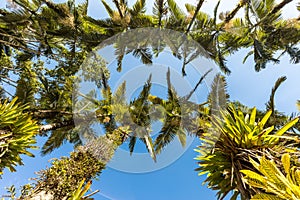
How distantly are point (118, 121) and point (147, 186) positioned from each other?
1.89 m

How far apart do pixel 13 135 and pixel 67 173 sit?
1284mm

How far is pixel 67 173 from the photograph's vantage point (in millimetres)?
3738

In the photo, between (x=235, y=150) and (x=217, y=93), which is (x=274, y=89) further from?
(x=235, y=150)

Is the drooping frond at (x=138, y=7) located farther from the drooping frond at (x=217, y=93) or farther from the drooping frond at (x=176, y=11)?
the drooping frond at (x=217, y=93)

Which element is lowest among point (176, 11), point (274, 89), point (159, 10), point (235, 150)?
point (235, 150)

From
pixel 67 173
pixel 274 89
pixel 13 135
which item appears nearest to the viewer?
pixel 67 173

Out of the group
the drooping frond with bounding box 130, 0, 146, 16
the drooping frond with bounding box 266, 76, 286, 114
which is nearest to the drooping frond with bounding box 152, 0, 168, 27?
the drooping frond with bounding box 130, 0, 146, 16

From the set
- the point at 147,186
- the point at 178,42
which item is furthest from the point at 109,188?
the point at 178,42

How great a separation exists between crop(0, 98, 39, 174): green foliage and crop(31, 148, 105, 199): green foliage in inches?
30.9

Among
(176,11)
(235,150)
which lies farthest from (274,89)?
(176,11)

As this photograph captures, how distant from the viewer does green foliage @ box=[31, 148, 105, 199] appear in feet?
11.5

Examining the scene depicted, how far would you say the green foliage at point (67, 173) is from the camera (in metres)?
3.50

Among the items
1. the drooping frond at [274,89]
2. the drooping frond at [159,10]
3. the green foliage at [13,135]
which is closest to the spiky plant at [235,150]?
the drooping frond at [274,89]

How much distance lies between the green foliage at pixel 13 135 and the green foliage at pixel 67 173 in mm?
785
